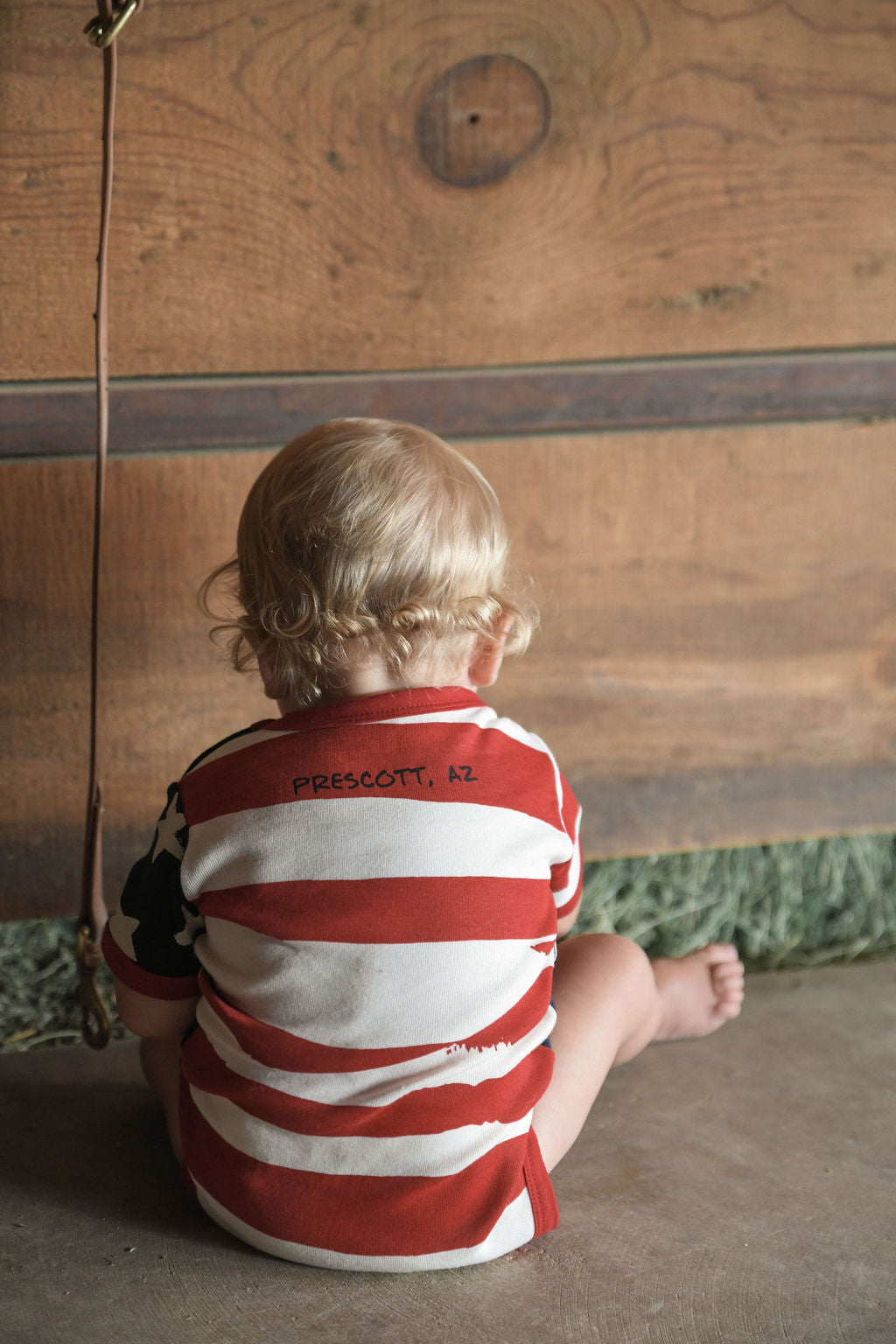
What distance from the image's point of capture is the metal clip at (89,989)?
115 cm

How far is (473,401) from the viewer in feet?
4.13

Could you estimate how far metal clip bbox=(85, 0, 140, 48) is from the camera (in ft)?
3.16

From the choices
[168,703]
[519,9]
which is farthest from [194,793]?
[519,9]

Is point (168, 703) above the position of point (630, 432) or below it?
below

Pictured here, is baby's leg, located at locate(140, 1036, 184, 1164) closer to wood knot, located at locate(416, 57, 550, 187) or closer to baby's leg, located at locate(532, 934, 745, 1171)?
baby's leg, located at locate(532, 934, 745, 1171)

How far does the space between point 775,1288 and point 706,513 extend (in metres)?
0.78

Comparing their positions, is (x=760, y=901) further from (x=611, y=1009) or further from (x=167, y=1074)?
(x=167, y=1074)

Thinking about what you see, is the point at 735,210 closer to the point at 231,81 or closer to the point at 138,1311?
the point at 231,81

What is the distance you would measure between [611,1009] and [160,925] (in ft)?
1.42

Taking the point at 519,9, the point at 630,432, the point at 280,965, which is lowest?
the point at 280,965

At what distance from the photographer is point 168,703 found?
1283 millimetres

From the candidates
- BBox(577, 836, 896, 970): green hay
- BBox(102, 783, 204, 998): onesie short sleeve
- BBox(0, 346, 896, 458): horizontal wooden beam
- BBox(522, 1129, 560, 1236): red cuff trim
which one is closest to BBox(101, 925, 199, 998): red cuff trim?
BBox(102, 783, 204, 998): onesie short sleeve

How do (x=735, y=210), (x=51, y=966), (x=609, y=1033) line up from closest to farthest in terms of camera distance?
1. (x=609, y=1033)
2. (x=735, y=210)
3. (x=51, y=966)

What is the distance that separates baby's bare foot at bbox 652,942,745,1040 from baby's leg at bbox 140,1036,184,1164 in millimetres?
498
